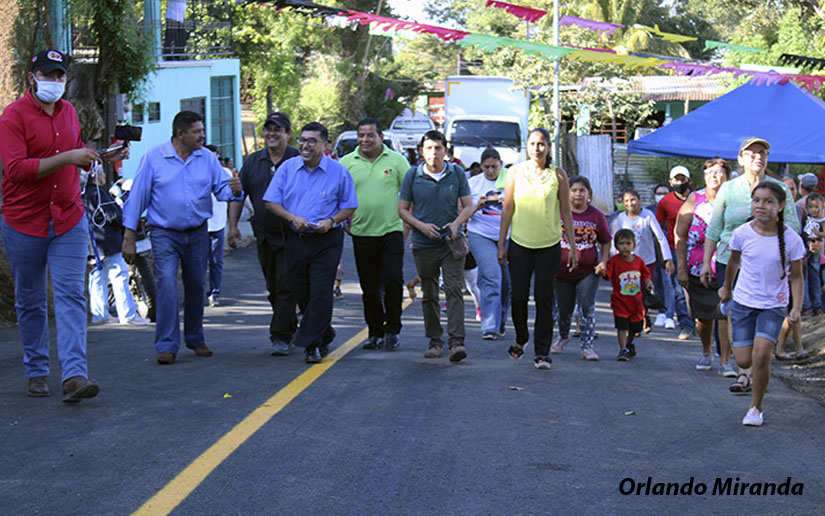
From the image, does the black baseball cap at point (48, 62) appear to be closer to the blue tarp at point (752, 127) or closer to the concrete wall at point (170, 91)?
the blue tarp at point (752, 127)

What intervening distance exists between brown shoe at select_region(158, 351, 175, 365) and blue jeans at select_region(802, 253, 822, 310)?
8.19 m

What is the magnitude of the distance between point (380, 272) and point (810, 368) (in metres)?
4.10

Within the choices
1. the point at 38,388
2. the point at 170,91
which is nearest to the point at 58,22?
the point at 38,388

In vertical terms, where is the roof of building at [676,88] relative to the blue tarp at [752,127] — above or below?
above

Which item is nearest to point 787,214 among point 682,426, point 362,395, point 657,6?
point 682,426

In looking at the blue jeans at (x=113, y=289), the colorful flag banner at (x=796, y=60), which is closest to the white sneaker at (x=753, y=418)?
the colorful flag banner at (x=796, y=60)

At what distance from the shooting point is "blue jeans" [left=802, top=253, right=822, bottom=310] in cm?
1289

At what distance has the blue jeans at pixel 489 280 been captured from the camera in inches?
405

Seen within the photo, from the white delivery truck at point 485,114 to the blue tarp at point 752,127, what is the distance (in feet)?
38.2

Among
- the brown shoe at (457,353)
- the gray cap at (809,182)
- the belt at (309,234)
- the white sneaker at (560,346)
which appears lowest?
the white sneaker at (560,346)

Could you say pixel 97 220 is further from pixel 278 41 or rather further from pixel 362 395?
pixel 278 41

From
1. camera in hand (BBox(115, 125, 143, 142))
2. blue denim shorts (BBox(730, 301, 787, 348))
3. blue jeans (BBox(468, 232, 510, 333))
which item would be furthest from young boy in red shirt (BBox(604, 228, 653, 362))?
camera in hand (BBox(115, 125, 143, 142))

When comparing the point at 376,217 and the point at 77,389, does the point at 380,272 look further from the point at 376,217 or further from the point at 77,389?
the point at 77,389

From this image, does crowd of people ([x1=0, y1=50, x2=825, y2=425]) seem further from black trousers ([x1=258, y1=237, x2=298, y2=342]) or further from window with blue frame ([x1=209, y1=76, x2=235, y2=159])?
Result: window with blue frame ([x1=209, y1=76, x2=235, y2=159])
